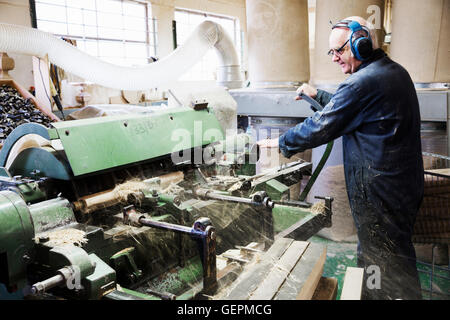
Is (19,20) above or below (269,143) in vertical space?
above

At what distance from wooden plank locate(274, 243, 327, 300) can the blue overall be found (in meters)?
0.52

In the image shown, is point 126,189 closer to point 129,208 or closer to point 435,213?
point 129,208

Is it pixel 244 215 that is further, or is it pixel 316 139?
pixel 244 215

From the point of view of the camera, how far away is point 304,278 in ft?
4.48

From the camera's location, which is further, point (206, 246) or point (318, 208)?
point (318, 208)

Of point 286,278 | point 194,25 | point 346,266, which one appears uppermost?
point 194,25

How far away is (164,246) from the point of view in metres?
1.99

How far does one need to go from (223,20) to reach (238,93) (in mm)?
6744

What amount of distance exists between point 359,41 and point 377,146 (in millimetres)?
524

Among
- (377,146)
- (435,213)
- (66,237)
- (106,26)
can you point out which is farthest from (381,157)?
(106,26)

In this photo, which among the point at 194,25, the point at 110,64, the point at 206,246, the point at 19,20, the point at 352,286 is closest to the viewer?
the point at 352,286

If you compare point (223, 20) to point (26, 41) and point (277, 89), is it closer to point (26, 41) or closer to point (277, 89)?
point (277, 89)

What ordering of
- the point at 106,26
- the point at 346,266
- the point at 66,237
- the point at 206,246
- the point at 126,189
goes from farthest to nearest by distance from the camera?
the point at 106,26 < the point at 346,266 < the point at 126,189 < the point at 66,237 < the point at 206,246
